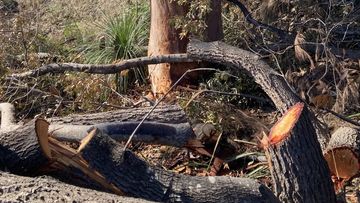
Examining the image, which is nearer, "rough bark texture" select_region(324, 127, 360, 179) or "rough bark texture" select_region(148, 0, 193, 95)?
"rough bark texture" select_region(324, 127, 360, 179)

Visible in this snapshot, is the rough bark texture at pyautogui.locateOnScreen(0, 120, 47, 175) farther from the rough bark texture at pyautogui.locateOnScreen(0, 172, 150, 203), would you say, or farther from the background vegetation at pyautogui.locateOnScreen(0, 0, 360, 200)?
the background vegetation at pyautogui.locateOnScreen(0, 0, 360, 200)

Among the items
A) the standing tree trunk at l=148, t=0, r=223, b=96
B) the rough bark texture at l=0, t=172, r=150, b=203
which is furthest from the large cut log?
the rough bark texture at l=0, t=172, r=150, b=203

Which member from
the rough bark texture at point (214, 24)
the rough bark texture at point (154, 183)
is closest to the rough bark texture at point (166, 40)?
the rough bark texture at point (214, 24)

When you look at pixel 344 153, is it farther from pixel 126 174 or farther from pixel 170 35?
pixel 170 35

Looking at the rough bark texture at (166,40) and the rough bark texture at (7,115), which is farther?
the rough bark texture at (166,40)

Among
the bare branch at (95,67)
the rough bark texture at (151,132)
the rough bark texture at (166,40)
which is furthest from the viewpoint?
the rough bark texture at (166,40)

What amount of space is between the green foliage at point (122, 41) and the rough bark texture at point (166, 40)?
1.75ft

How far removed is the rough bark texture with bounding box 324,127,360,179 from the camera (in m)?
5.31

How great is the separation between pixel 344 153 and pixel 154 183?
1627 mm

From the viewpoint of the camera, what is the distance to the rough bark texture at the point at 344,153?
17.4 feet

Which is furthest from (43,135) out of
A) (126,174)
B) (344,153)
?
(344,153)

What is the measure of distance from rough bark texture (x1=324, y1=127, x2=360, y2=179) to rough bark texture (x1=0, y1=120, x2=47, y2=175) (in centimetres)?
217

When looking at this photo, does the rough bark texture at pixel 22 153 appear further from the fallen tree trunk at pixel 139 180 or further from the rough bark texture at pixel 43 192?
the rough bark texture at pixel 43 192

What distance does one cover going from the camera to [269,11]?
801cm
